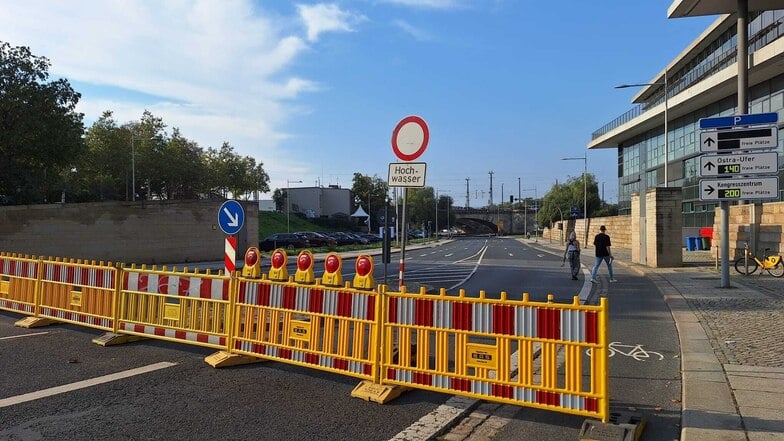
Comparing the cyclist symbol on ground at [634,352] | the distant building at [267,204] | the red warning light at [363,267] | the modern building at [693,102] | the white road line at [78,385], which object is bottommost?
the white road line at [78,385]

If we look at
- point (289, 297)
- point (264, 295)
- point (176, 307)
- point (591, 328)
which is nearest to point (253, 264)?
point (176, 307)

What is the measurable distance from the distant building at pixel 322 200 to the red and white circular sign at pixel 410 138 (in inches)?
3899

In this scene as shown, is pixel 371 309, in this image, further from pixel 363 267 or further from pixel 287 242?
pixel 287 242

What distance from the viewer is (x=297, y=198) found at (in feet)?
361

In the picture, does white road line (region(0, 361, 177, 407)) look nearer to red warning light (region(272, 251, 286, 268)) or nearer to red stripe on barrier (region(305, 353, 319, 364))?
red stripe on barrier (region(305, 353, 319, 364))

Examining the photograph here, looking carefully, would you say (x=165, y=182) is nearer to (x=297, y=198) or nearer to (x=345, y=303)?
(x=297, y=198)

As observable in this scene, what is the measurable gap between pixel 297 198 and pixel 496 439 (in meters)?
107

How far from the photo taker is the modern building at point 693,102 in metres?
29.8

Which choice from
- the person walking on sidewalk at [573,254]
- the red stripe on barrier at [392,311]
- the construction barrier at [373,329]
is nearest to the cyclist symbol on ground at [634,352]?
the construction barrier at [373,329]

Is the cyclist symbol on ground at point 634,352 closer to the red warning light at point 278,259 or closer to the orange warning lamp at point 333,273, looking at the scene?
the orange warning lamp at point 333,273

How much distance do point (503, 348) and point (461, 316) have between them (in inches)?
18.9

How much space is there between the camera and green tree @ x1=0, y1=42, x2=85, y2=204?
25.8m

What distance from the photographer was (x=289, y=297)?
6.32 metres

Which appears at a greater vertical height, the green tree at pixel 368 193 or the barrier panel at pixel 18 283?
the green tree at pixel 368 193
